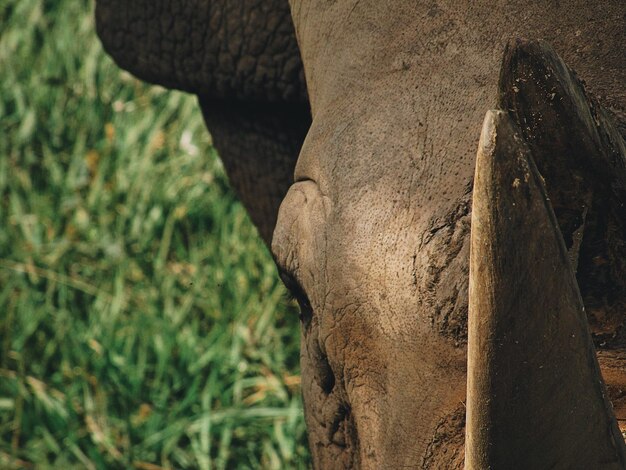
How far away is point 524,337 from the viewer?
38.6 inches

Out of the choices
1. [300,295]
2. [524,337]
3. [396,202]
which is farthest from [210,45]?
[524,337]

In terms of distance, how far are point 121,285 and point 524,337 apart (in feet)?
7.11

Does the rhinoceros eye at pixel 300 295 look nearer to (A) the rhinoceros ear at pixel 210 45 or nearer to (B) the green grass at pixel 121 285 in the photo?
(A) the rhinoceros ear at pixel 210 45

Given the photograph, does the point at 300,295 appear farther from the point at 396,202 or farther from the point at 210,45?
the point at 210,45

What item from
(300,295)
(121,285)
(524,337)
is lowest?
(524,337)

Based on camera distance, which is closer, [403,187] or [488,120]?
[488,120]

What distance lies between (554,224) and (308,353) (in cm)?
60

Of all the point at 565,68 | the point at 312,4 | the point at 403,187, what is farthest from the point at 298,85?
the point at 565,68

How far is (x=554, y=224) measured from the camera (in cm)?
97

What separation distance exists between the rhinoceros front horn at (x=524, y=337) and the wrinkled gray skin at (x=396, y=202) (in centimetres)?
15

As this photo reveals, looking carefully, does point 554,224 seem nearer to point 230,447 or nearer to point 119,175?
Result: point 230,447

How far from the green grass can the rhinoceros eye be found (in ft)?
3.65

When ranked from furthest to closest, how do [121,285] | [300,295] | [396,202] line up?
[121,285] → [300,295] → [396,202]

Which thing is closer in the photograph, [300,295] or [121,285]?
[300,295]
